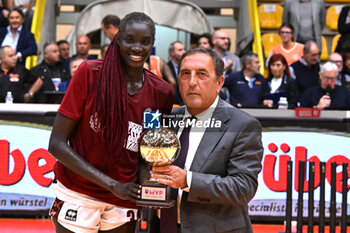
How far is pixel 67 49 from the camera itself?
979 centimetres

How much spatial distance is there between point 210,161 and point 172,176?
0.21 metres

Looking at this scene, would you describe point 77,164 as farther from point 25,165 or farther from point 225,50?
point 225,50

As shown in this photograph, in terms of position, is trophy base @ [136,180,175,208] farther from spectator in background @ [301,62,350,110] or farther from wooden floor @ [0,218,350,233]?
spectator in background @ [301,62,350,110]

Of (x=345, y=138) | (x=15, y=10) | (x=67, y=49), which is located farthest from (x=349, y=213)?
(x=15, y=10)

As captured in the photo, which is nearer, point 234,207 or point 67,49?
point 234,207

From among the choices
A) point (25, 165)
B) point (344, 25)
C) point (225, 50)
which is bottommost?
point (25, 165)

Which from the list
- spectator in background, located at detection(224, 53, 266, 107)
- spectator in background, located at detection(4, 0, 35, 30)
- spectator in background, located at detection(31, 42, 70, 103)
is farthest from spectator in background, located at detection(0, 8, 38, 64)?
spectator in background, located at detection(224, 53, 266, 107)

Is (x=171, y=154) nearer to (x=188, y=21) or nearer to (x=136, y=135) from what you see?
(x=136, y=135)

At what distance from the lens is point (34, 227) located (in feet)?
21.4

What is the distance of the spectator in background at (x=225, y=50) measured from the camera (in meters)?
9.21

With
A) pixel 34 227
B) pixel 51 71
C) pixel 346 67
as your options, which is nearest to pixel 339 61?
pixel 346 67

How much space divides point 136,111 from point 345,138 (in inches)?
164

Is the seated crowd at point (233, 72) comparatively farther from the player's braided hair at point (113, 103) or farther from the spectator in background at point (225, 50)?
the player's braided hair at point (113, 103)

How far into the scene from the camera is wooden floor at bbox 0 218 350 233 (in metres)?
6.40
